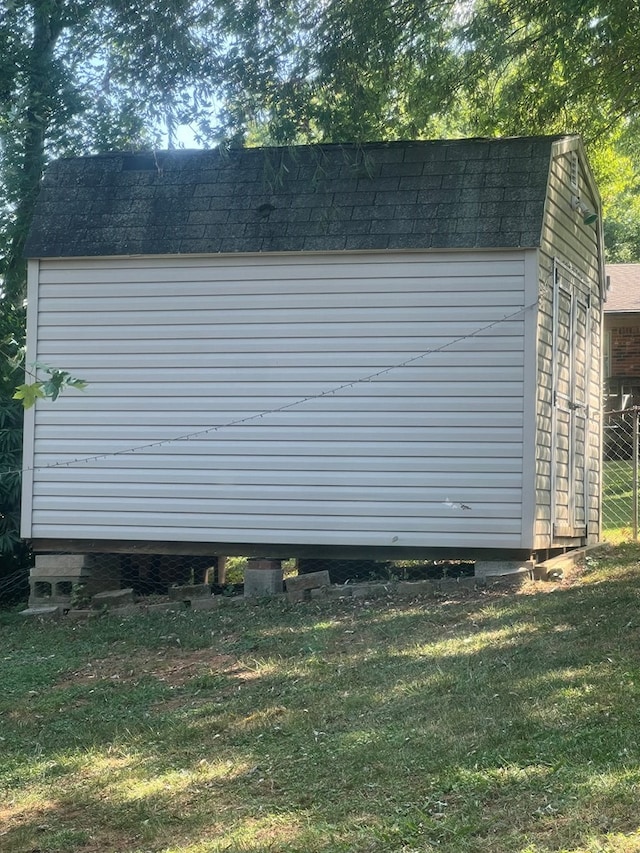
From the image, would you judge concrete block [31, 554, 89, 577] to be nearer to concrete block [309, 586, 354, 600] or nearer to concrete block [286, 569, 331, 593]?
concrete block [286, 569, 331, 593]

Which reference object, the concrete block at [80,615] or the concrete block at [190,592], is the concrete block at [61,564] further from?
the concrete block at [190,592]

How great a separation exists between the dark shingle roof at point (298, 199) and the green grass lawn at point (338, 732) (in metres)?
3.25

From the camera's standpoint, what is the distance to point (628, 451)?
68.6ft

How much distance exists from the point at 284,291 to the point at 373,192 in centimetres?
119

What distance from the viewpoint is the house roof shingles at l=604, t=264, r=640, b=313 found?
76.6ft

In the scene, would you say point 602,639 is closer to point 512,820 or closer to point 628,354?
point 512,820

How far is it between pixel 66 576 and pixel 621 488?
10.9m

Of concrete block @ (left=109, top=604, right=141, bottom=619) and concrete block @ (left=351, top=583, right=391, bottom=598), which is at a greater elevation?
concrete block @ (left=351, top=583, right=391, bottom=598)

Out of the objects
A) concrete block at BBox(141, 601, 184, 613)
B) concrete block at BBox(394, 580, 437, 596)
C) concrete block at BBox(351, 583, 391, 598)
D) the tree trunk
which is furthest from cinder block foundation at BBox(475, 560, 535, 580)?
the tree trunk

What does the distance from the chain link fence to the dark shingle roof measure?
4.39 m

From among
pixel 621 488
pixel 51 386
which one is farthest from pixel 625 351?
pixel 51 386

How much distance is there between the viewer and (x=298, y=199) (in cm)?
964

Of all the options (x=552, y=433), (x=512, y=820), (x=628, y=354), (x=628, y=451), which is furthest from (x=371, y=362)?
(x=628, y=354)

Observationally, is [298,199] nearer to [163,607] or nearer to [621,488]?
[163,607]
